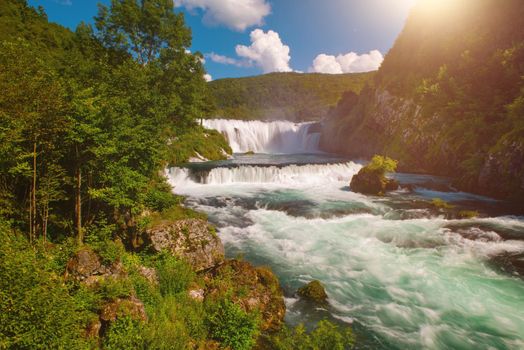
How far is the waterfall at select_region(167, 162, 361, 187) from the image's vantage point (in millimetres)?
29250

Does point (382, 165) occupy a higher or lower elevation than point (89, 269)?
higher

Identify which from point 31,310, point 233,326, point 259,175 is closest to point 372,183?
point 259,175

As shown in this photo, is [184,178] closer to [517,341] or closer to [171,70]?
[171,70]

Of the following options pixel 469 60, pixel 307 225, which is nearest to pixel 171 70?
pixel 307 225

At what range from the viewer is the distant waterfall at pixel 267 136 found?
6353 cm

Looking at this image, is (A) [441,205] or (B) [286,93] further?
(B) [286,93]

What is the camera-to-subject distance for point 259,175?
30.7 meters

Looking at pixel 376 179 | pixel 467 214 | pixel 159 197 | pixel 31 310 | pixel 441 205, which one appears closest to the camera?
pixel 31 310

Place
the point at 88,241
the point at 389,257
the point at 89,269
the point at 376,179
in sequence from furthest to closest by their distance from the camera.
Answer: the point at 376,179, the point at 389,257, the point at 88,241, the point at 89,269

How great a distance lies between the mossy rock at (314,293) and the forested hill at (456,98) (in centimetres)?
2059

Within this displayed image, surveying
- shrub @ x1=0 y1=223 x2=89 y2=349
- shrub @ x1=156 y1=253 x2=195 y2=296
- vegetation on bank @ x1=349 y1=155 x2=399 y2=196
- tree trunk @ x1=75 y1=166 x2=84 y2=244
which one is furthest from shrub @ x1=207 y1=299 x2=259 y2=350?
vegetation on bank @ x1=349 y1=155 x2=399 y2=196

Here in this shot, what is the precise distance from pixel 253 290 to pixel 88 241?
5.62 meters

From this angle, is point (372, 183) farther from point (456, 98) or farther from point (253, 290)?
point (253, 290)

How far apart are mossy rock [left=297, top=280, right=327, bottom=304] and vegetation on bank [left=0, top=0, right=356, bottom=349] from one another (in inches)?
48.0
